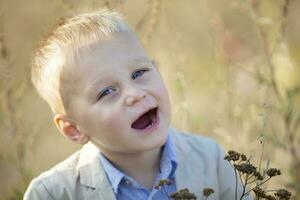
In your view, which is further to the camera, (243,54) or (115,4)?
(243,54)

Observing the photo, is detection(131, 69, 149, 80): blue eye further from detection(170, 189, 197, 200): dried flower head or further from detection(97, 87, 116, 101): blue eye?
detection(170, 189, 197, 200): dried flower head

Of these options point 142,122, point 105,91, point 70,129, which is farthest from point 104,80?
point 70,129

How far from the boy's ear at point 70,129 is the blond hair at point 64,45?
0.03 m

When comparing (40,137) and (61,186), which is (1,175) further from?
(61,186)

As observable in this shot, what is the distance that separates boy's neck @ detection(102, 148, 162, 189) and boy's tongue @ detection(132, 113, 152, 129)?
0.52 ft

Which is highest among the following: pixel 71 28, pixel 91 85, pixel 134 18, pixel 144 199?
pixel 134 18

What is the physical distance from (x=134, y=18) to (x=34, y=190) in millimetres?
2417

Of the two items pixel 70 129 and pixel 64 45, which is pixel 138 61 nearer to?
pixel 64 45

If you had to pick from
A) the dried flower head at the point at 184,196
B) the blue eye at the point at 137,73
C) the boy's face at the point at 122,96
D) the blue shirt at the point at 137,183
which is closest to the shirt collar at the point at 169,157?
the blue shirt at the point at 137,183

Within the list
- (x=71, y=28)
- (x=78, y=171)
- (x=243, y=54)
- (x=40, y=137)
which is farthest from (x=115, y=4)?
(x=40, y=137)

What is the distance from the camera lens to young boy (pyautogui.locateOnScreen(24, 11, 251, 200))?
2.11 m

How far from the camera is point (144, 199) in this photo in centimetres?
225

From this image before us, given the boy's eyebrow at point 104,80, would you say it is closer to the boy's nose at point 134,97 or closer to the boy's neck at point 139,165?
the boy's nose at point 134,97

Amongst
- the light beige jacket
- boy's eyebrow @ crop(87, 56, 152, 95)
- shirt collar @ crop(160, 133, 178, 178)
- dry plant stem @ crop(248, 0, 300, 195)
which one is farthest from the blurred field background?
boy's eyebrow @ crop(87, 56, 152, 95)
